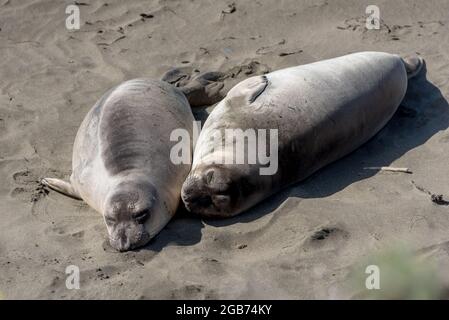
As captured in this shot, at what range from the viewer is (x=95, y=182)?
501 cm

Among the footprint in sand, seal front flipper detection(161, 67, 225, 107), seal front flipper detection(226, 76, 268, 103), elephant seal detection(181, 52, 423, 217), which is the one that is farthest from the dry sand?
seal front flipper detection(226, 76, 268, 103)

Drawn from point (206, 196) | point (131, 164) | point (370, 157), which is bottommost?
point (370, 157)

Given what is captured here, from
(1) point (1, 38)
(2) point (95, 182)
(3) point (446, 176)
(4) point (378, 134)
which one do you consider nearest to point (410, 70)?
(4) point (378, 134)

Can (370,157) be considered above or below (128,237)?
Result: below

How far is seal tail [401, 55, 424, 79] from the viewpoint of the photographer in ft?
21.1

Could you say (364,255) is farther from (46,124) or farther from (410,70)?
(46,124)

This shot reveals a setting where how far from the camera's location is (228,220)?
4918 millimetres

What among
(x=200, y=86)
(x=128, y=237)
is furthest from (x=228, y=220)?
(x=200, y=86)

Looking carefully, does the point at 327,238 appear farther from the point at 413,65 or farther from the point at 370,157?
the point at 413,65

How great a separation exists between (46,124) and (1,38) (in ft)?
6.18

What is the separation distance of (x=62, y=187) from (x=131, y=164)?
0.66 metres

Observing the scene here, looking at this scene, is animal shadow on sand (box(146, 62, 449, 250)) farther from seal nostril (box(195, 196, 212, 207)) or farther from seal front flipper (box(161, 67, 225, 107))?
seal front flipper (box(161, 67, 225, 107))

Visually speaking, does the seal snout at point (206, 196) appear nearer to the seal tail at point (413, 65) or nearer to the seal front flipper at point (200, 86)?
the seal front flipper at point (200, 86)

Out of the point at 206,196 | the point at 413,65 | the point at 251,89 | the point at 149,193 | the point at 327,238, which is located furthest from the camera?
the point at 413,65
